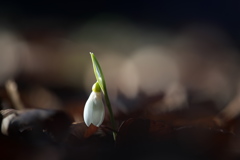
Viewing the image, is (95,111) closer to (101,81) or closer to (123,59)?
(101,81)

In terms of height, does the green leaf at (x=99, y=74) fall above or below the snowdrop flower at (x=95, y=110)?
above

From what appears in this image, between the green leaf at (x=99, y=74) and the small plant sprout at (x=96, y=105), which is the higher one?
the green leaf at (x=99, y=74)

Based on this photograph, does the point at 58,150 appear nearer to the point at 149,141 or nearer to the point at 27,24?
the point at 149,141

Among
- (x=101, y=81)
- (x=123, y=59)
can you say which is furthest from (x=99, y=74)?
(x=123, y=59)

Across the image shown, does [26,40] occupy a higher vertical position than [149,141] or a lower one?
higher

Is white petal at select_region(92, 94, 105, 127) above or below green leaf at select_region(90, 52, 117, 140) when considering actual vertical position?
below

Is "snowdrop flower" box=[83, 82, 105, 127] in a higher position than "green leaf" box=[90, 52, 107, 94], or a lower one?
lower

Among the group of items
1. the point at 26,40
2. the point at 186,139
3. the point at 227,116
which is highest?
the point at 26,40

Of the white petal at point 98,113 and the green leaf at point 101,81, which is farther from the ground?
the green leaf at point 101,81

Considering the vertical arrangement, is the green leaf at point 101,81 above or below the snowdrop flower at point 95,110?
above

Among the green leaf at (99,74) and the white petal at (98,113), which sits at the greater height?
the green leaf at (99,74)

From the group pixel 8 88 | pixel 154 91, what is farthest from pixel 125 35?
pixel 8 88
